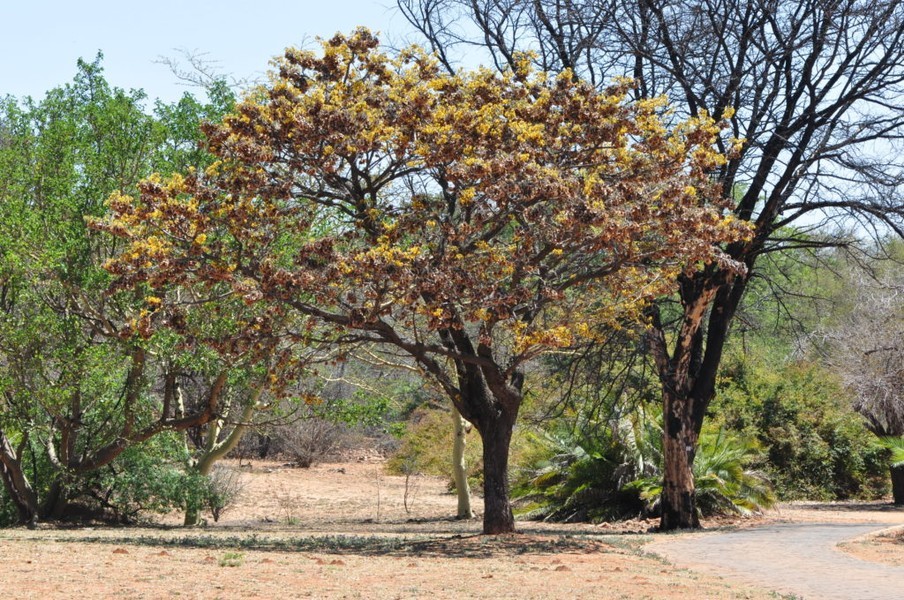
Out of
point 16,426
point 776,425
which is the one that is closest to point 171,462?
point 16,426

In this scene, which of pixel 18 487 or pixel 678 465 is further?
pixel 18 487

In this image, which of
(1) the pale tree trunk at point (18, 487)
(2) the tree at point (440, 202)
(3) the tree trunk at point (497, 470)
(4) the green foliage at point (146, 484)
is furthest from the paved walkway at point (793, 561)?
(1) the pale tree trunk at point (18, 487)

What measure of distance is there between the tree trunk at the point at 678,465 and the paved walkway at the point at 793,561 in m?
1.21

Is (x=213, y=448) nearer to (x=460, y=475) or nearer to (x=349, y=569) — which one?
(x=460, y=475)

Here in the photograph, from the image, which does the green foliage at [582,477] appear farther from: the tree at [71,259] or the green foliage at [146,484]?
the tree at [71,259]

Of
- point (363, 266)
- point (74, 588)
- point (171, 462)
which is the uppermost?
point (363, 266)

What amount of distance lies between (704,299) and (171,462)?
1077 centimetres

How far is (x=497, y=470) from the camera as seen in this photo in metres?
13.2

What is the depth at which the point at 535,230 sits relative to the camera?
1128cm

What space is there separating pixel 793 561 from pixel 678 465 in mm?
4959

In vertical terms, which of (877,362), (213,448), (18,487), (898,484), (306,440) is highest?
(877,362)

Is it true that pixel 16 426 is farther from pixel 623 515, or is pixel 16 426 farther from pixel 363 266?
pixel 623 515

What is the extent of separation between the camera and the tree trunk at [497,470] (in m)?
13.2

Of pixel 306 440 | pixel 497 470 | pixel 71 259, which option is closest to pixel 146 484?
pixel 71 259
